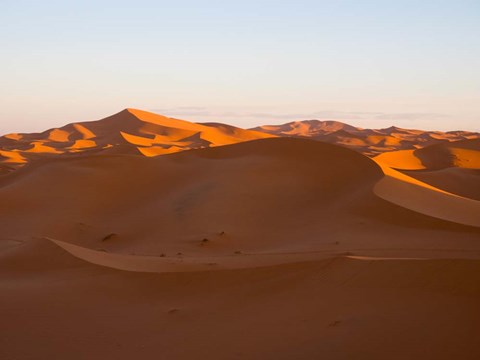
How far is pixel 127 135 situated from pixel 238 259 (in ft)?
130

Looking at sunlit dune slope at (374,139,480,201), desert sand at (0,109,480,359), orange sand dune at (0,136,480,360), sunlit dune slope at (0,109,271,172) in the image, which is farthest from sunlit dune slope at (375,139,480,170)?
sunlit dune slope at (0,109,271,172)

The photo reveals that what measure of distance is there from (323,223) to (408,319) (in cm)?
561

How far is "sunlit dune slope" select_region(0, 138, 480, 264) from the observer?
368 inches

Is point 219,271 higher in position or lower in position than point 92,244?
higher

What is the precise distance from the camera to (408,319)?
4547 millimetres

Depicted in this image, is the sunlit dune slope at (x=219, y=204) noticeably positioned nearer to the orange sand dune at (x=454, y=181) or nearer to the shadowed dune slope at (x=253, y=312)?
the shadowed dune slope at (x=253, y=312)

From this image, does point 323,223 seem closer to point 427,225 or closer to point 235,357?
point 427,225

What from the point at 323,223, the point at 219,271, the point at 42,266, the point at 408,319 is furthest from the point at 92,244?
the point at 408,319

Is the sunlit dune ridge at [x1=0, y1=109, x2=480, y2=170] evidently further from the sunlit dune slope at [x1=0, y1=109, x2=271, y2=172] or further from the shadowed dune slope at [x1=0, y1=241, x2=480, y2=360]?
the shadowed dune slope at [x1=0, y1=241, x2=480, y2=360]

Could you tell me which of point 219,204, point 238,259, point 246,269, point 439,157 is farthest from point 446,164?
point 246,269

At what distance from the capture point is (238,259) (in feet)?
22.6

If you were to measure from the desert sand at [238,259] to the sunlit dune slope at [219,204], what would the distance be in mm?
56

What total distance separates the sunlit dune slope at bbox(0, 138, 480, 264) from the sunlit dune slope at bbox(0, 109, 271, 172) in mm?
23745

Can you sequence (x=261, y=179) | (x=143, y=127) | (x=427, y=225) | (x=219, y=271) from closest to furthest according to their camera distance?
(x=219, y=271) → (x=427, y=225) → (x=261, y=179) → (x=143, y=127)
